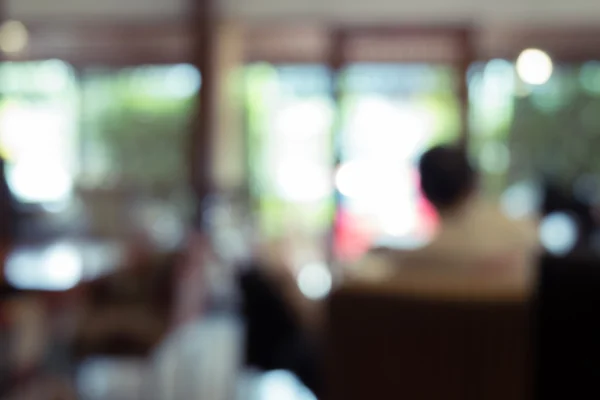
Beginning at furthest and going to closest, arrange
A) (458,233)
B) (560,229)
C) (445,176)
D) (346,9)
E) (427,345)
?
(346,9) < (560,229) < (445,176) < (458,233) < (427,345)

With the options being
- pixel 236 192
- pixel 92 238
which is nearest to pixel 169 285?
pixel 92 238

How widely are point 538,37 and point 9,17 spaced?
503 centimetres

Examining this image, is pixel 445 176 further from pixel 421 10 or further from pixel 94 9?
pixel 94 9

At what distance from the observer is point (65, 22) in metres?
7.48

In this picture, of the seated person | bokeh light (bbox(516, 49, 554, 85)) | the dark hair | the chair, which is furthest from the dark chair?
bokeh light (bbox(516, 49, 554, 85))

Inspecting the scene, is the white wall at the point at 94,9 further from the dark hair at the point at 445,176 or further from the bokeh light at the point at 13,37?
the dark hair at the point at 445,176

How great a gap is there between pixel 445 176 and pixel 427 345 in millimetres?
990

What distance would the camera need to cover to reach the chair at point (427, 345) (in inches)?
77.7

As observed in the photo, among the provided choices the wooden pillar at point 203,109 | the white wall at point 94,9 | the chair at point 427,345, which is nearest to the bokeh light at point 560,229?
the chair at point 427,345

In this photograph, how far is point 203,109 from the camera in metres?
7.47

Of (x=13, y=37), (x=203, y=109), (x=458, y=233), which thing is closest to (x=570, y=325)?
(x=458, y=233)

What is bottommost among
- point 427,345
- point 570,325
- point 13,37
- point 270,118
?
point 427,345

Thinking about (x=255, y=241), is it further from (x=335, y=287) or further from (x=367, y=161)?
(x=335, y=287)

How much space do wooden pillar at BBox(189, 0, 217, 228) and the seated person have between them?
454cm
